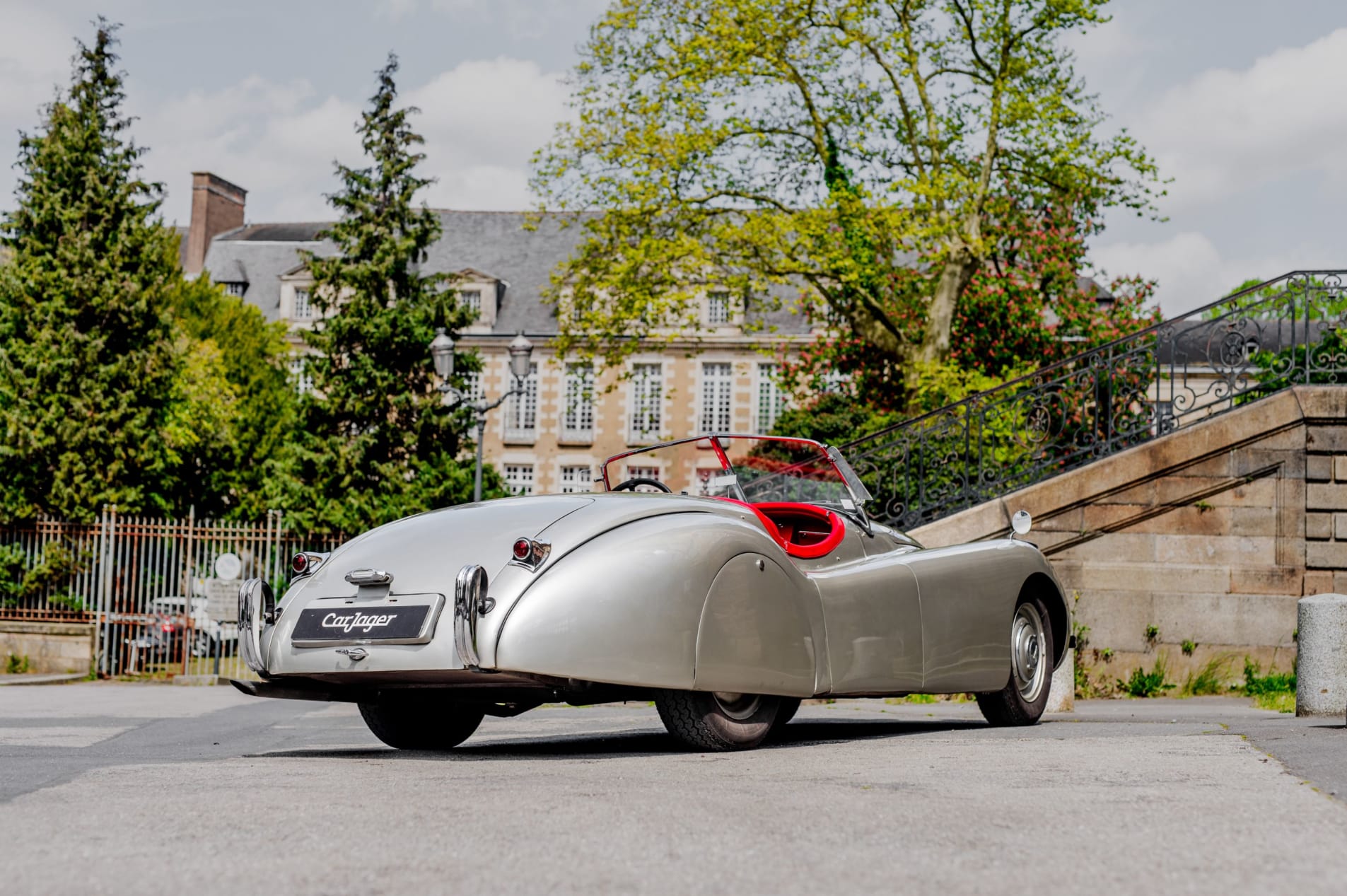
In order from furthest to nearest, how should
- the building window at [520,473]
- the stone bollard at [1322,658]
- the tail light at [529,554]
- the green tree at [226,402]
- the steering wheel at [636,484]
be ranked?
the building window at [520,473]
the green tree at [226,402]
the stone bollard at [1322,658]
the steering wheel at [636,484]
the tail light at [529,554]

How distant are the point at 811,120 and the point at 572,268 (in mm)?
4714

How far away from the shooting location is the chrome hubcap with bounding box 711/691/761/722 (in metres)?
6.74

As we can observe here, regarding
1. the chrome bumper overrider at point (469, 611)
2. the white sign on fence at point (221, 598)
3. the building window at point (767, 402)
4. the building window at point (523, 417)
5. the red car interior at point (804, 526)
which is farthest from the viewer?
the building window at point (523, 417)

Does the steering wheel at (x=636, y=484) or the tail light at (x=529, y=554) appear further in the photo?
the steering wheel at (x=636, y=484)

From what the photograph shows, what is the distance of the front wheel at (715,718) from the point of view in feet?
21.5

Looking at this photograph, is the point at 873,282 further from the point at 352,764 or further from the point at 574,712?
the point at 352,764

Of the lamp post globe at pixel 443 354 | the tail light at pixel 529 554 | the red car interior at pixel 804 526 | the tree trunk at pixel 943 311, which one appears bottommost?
the tail light at pixel 529 554

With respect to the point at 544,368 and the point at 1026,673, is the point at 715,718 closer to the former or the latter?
the point at 1026,673

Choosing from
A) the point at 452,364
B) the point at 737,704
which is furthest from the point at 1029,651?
the point at 452,364

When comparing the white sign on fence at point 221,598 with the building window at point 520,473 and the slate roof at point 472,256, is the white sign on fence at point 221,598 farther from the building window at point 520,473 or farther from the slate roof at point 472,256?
the slate roof at point 472,256

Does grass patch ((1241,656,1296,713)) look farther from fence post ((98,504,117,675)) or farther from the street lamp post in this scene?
fence post ((98,504,117,675))

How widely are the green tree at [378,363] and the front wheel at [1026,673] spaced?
26.8 m

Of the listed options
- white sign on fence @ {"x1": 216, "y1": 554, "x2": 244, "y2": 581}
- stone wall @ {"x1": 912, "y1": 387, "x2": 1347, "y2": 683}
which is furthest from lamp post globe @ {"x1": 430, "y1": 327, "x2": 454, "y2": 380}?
stone wall @ {"x1": 912, "y1": 387, "x2": 1347, "y2": 683}

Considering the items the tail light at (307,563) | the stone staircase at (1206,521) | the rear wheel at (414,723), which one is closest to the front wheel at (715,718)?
the rear wheel at (414,723)
